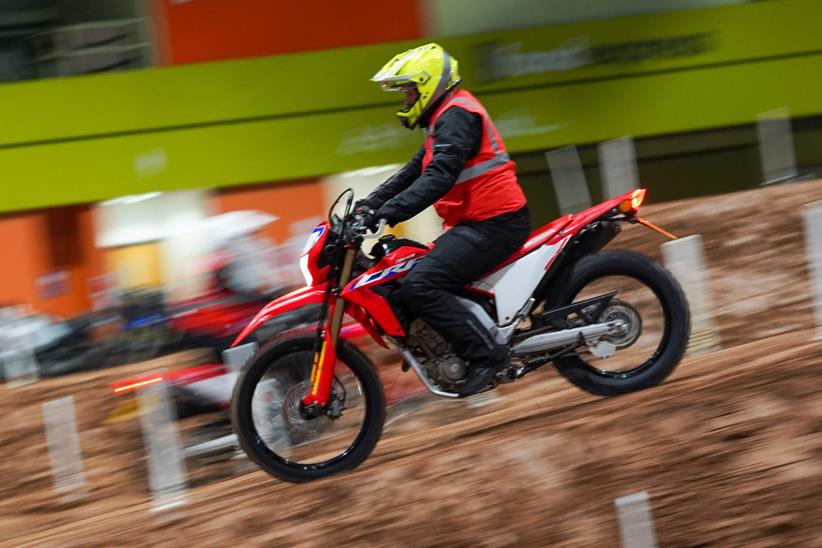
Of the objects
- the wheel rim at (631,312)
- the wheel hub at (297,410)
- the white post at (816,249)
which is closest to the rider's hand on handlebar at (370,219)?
the wheel hub at (297,410)

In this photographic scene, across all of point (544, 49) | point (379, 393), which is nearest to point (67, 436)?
point (379, 393)

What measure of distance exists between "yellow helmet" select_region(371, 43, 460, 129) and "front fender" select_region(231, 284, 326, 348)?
1074 millimetres

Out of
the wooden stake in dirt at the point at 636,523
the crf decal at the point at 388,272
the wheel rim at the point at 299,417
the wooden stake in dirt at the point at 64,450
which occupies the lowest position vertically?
the wooden stake in dirt at the point at 64,450

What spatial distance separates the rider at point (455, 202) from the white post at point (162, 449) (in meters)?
2.34

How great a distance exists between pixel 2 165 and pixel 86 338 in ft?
10.2

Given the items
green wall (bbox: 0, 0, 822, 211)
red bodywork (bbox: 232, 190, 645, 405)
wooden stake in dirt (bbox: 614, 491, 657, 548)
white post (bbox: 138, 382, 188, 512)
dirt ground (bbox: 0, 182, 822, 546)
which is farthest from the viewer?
green wall (bbox: 0, 0, 822, 211)

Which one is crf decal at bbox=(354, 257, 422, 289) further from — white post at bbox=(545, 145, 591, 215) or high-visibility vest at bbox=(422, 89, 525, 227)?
white post at bbox=(545, 145, 591, 215)

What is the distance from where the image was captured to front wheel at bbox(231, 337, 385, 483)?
6535 mm

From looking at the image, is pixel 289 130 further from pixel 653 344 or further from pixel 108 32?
pixel 653 344

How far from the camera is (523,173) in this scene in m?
15.1

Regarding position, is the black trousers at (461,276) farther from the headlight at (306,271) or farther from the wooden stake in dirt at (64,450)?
the wooden stake in dirt at (64,450)

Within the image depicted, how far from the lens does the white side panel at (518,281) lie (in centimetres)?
681

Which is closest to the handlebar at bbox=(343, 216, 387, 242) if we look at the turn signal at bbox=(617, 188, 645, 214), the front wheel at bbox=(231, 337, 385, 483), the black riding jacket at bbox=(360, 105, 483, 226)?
the black riding jacket at bbox=(360, 105, 483, 226)

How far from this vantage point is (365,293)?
21.8 ft
